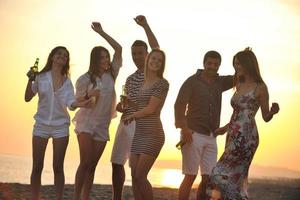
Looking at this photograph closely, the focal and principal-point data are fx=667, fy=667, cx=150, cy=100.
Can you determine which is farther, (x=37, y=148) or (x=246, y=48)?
(x=37, y=148)

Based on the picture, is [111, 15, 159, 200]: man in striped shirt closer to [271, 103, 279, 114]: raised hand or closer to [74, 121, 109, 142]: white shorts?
[74, 121, 109, 142]: white shorts

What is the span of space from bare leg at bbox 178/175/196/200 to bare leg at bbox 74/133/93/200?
1454mm

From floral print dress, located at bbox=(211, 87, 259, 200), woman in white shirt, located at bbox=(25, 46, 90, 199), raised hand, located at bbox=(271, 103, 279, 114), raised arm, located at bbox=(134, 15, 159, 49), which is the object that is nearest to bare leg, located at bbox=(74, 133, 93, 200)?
woman in white shirt, located at bbox=(25, 46, 90, 199)

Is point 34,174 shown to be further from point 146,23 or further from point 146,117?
point 146,23

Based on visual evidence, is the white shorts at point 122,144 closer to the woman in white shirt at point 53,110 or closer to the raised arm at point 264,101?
the woman in white shirt at point 53,110

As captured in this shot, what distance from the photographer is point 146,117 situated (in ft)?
27.8

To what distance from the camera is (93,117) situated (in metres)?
9.47

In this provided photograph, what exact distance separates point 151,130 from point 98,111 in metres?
1.30

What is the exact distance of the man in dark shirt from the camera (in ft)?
32.1

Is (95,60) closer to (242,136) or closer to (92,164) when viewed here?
(92,164)

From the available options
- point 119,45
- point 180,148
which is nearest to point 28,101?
point 119,45

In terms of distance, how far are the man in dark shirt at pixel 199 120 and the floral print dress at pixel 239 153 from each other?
2119 mm

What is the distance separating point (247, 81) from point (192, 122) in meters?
2.38

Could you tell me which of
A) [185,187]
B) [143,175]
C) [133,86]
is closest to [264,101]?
[143,175]
